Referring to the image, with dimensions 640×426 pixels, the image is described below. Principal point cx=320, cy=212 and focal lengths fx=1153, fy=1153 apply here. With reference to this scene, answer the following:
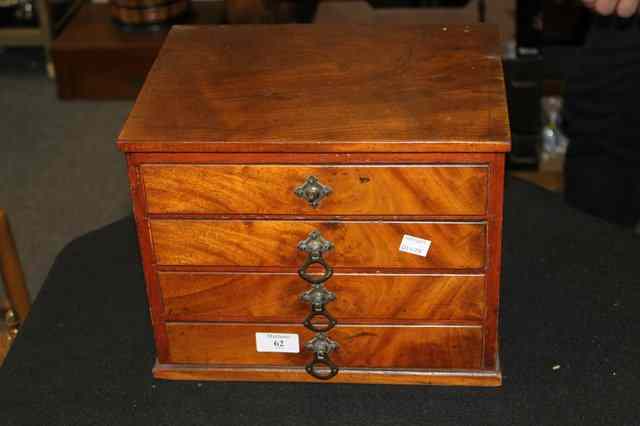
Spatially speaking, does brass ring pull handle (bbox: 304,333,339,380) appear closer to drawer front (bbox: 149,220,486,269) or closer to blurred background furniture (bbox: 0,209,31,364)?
drawer front (bbox: 149,220,486,269)

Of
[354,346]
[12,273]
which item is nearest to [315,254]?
[354,346]

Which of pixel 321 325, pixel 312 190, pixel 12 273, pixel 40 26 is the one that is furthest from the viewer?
pixel 40 26

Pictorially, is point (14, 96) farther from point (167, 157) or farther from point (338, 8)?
point (167, 157)

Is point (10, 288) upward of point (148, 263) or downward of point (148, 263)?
downward

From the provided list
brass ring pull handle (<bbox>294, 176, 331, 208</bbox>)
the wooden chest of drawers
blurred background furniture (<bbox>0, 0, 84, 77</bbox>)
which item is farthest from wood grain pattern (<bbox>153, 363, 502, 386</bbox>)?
blurred background furniture (<bbox>0, 0, 84, 77</bbox>)

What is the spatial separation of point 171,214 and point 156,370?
0.71 ft

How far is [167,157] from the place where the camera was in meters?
1.18

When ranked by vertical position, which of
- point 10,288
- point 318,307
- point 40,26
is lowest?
point 40,26

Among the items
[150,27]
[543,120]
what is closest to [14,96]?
[150,27]

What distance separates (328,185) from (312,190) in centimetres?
2

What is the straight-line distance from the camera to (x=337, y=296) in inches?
49.7

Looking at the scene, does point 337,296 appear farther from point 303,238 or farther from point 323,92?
point 323,92

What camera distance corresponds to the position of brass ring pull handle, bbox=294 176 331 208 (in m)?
1.17

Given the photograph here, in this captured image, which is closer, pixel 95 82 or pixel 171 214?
pixel 171 214
